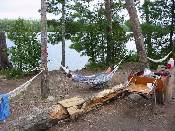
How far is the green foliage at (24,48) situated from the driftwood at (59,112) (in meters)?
7.56

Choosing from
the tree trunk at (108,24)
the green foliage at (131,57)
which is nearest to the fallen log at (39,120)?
the tree trunk at (108,24)

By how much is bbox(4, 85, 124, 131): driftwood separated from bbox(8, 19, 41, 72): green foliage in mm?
7557

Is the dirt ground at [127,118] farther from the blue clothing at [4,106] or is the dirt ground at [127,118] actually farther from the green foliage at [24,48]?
the green foliage at [24,48]

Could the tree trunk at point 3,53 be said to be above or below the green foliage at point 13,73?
above

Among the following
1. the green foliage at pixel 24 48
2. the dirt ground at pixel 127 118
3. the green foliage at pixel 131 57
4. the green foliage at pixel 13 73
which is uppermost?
the green foliage at pixel 24 48

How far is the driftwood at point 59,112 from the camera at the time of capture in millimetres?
9867

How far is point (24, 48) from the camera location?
62.5 feet

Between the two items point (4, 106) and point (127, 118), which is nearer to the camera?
A: point (4, 106)

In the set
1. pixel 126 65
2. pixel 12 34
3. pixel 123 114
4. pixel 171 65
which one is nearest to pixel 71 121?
pixel 123 114

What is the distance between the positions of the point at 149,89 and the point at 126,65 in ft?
31.6

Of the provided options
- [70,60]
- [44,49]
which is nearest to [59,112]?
[44,49]

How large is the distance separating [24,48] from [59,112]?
8.96 meters

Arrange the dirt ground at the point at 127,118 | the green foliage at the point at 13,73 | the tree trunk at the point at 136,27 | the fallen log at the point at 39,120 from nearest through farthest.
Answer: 1. the fallen log at the point at 39,120
2. the dirt ground at the point at 127,118
3. the tree trunk at the point at 136,27
4. the green foliage at the point at 13,73

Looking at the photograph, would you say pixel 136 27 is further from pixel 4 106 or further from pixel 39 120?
pixel 39 120
